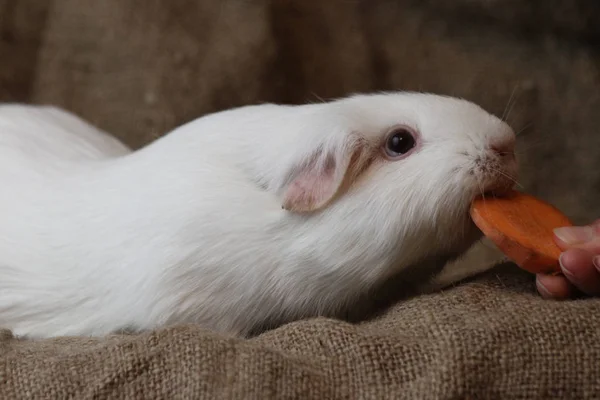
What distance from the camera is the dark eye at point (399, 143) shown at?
179 centimetres

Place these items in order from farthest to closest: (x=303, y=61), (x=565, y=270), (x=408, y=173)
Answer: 1. (x=303, y=61)
2. (x=408, y=173)
3. (x=565, y=270)

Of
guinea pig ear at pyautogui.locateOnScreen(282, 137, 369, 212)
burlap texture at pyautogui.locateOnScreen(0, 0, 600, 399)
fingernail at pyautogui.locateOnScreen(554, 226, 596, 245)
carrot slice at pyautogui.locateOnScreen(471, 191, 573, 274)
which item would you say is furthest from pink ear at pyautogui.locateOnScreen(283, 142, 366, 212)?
burlap texture at pyautogui.locateOnScreen(0, 0, 600, 399)

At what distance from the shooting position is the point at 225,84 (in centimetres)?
342

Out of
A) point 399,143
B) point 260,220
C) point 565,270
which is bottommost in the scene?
point 260,220

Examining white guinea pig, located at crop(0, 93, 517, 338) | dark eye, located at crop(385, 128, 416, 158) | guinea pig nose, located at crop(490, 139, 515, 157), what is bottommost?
white guinea pig, located at crop(0, 93, 517, 338)

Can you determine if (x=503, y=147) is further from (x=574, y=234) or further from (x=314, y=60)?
(x=314, y=60)

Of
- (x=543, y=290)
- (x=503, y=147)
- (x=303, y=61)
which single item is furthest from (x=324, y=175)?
(x=303, y=61)

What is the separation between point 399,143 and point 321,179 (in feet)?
0.70

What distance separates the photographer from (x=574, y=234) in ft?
5.40

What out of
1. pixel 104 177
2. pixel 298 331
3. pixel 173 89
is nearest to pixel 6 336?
pixel 104 177

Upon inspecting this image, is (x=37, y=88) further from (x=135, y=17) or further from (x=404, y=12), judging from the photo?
(x=404, y=12)

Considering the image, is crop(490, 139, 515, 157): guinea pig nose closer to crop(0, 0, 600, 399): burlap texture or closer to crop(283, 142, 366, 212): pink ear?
crop(283, 142, 366, 212): pink ear

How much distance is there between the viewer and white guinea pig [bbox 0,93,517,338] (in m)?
1.74

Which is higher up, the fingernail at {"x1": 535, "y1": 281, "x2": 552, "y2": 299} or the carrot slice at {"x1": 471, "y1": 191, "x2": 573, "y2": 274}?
the carrot slice at {"x1": 471, "y1": 191, "x2": 573, "y2": 274}
